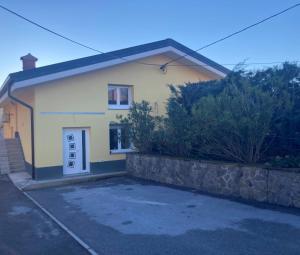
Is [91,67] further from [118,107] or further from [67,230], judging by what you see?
[67,230]

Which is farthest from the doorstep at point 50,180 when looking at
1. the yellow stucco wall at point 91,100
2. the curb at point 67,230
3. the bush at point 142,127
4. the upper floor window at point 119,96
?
the upper floor window at point 119,96

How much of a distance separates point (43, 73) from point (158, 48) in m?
5.63

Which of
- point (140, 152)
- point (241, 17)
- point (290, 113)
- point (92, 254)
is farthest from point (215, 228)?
point (241, 17)

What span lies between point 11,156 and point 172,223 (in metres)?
11.8

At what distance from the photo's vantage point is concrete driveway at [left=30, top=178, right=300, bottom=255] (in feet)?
18.4

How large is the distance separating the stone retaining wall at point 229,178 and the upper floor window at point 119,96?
3452mm

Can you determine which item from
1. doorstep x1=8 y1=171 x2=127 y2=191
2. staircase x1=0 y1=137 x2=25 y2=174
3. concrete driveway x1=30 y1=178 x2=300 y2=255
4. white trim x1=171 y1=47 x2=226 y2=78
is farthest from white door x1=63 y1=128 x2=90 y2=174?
white trim x1=171 y1=47 x2=226 y2=78

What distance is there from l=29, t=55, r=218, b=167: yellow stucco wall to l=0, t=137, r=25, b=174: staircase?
3.15 metres

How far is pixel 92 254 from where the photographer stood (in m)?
5.43

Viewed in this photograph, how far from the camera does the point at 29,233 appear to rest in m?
6.81

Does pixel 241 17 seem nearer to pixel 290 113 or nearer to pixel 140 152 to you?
pixel 290 113

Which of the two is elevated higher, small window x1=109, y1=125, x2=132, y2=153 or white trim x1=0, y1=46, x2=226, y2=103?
white trim x1=0, y1=46, x2=226, y2=103

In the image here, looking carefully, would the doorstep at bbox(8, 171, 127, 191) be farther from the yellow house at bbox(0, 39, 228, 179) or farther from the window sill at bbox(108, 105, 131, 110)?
the window sill at bbox(108, 105, 131, 110)

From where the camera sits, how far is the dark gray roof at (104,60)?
12337 millimetres
